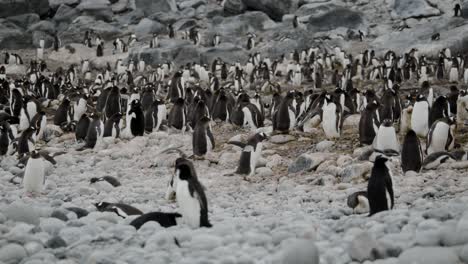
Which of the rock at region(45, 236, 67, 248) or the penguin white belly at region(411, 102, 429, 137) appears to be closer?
the rock at region(45, 236, 67, 248)

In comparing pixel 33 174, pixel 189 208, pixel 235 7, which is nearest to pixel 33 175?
pixel 33 174

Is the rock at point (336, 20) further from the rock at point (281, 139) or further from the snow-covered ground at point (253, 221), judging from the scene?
the snow-covered ground at point (253, 221)

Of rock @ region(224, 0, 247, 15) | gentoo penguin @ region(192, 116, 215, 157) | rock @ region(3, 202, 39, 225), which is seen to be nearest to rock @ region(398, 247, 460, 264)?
rock @ region(3, 202, 39, 225)

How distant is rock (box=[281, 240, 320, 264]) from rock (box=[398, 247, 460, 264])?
539mm

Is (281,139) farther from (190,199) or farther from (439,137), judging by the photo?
(190,199)

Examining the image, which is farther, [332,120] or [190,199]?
[332,120]

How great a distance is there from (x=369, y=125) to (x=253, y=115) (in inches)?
154

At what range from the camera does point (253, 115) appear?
1382cm

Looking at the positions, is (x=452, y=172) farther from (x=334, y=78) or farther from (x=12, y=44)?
(x=12, y=44)

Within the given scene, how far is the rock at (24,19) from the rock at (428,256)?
4456 centimetres

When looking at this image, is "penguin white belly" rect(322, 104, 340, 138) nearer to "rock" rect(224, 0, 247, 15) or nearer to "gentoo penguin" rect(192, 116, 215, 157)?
"gentoo penguin" rect(192, 116, 215, 157)

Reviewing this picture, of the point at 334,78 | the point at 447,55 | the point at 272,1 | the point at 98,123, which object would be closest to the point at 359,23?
the point at 272,1

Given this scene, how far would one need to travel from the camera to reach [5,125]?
12023 mm

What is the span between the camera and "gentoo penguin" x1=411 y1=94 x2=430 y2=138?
11031 millimetres
